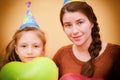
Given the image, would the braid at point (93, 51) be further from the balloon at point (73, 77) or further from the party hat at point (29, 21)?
the party hat at point (29, 21)

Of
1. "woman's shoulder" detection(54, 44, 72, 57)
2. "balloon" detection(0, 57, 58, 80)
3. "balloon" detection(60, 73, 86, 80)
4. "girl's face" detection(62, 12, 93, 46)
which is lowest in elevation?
"balloon" detection(60, 73, 86, 80)

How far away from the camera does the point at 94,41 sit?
45.8 inches

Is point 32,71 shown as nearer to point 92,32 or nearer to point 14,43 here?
point 14,43

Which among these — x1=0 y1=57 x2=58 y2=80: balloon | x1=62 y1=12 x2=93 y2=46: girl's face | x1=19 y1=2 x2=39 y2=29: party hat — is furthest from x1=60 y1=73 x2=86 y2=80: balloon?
x1=19 y1=2 x2=39 y2=29: party hat

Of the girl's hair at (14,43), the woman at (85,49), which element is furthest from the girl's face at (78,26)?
the girl's hair at (14,43)

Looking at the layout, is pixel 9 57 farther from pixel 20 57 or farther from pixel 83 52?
pixel 83 52

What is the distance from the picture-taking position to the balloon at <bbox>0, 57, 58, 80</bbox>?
1005 mm

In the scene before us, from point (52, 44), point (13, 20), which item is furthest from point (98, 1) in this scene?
A: point (13, 20)

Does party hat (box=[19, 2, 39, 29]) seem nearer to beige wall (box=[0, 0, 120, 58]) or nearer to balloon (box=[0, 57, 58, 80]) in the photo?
beige wall (box=[0, 0, 120, 58])

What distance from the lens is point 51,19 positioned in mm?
1216

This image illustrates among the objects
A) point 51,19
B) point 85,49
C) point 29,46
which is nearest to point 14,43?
point 29,46

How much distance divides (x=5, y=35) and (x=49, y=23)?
21 centimetres

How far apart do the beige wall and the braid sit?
0.04 meters

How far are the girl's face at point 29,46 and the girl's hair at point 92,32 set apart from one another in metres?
0.15
